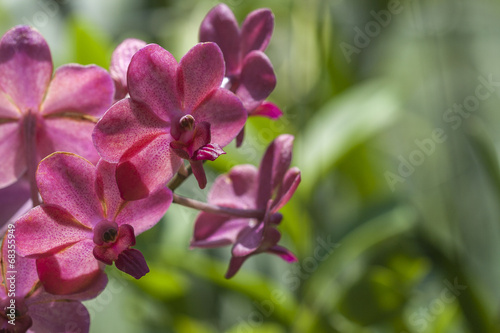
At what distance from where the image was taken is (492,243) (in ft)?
3.76

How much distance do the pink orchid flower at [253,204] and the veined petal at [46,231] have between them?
11 centimetres

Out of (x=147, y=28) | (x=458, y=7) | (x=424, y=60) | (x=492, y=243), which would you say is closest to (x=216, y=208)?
(x=492, y=243)

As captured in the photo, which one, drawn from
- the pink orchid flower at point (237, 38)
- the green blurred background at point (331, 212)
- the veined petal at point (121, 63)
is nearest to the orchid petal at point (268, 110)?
the pink orchid flower at point (237, 38)

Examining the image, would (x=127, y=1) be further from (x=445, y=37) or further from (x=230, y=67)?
(x=230, y=67)

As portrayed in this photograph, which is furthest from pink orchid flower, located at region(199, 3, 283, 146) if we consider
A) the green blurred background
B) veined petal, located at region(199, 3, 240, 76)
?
the green blurred background

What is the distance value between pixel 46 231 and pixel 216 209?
0.12 metres

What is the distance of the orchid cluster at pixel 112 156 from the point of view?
409 mm

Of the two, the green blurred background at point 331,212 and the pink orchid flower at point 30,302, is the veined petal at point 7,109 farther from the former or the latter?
the green blurred background at point 331,212

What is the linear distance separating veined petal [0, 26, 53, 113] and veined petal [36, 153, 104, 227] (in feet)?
0.34

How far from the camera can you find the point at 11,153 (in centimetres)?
50

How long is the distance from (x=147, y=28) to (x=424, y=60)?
714mm

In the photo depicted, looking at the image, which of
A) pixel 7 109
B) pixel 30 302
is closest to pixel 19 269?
pixel 30 302

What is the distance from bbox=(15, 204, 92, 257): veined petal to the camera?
0.40m

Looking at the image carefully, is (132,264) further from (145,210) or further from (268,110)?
(268,110)
